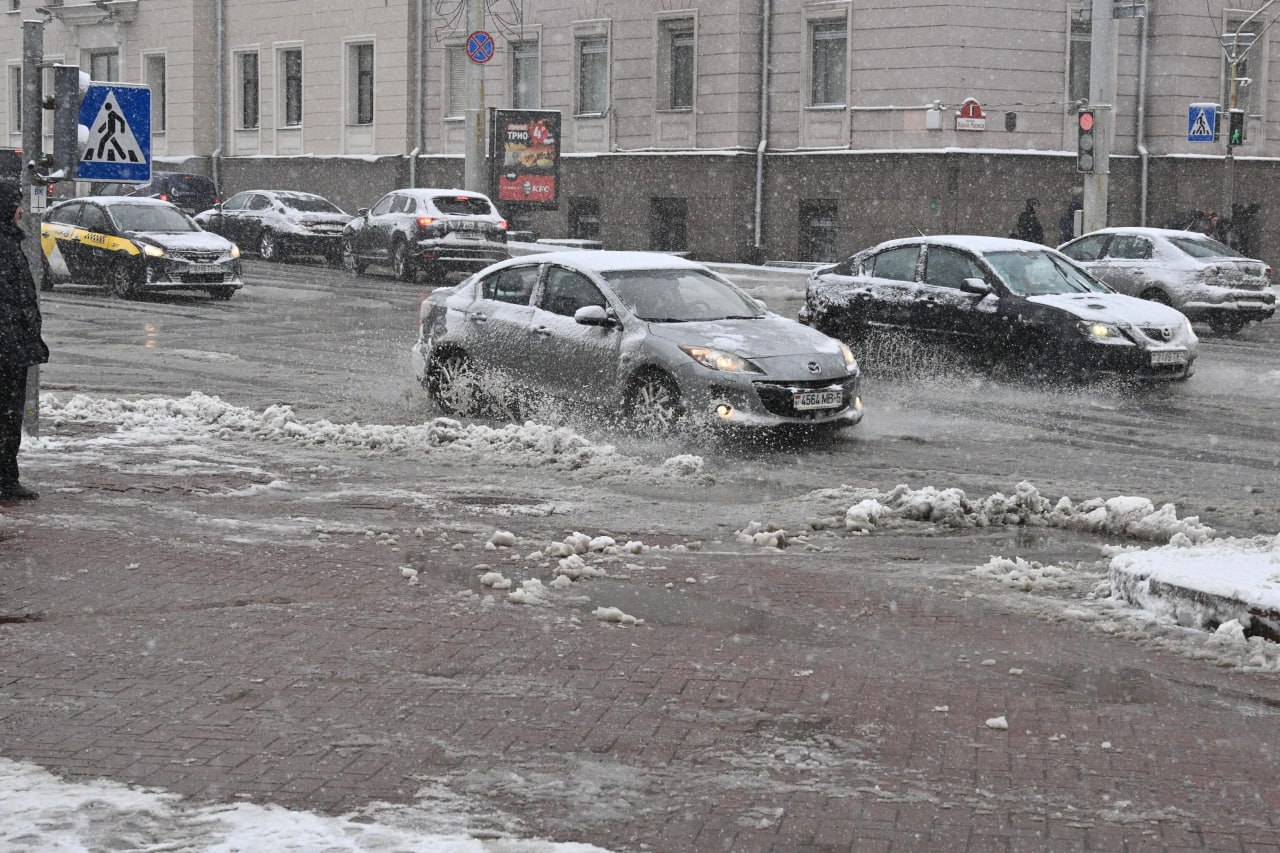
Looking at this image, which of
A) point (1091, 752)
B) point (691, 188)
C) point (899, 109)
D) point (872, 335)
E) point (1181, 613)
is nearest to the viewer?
point (1091, 752)

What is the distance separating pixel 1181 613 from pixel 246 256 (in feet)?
107

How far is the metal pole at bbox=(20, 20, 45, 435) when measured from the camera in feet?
38.9

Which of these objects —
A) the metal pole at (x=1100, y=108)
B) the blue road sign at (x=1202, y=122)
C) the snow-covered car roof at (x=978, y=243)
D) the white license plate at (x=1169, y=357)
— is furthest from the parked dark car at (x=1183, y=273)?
the white license plate at (x=1169, y=357)

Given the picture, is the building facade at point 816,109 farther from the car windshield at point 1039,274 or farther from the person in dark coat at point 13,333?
the person in dark coat at point 13,333

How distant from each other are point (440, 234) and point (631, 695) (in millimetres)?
25712

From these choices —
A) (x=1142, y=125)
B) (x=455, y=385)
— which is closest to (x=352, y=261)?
(x=1142, y=125)

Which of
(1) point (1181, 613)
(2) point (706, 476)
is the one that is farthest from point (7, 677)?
(2) point (706, 476)

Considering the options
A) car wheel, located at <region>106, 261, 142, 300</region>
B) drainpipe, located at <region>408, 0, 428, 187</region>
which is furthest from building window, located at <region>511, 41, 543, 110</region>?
car wheel, located at <region>106, 261, 142, 300</region>

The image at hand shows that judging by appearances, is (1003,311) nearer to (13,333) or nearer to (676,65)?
(13,333)

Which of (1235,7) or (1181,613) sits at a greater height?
(1235,7)

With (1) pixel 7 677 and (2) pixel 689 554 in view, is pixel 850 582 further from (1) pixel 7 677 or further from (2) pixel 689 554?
(1) pixel 7 677

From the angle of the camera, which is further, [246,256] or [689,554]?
[246,256]

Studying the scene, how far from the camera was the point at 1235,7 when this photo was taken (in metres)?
33.7

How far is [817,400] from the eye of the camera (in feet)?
41.2
